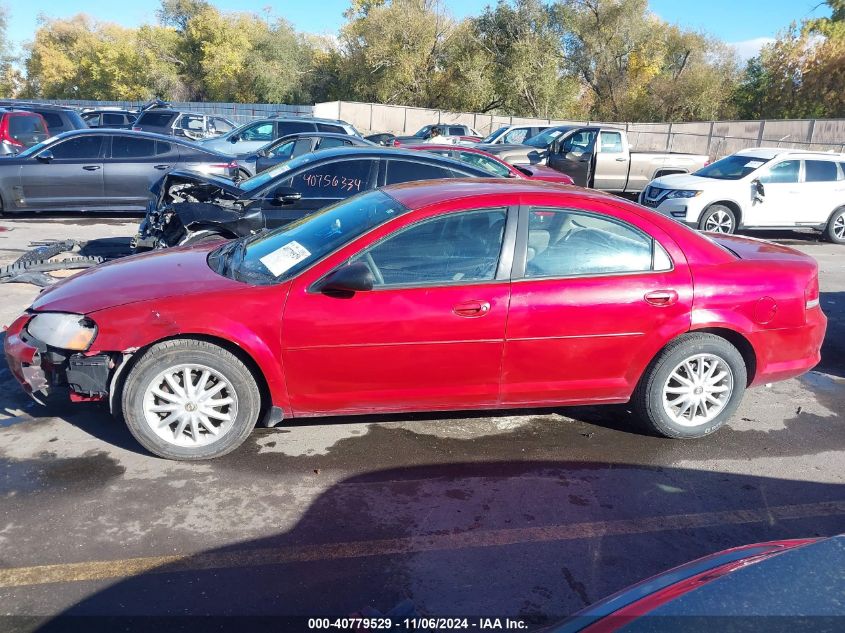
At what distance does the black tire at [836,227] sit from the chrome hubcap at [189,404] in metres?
12.6

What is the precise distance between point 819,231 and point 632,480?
11737mm

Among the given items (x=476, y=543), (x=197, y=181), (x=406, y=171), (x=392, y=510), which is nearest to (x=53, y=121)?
(x=197, y=181)

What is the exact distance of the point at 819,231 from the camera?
1356 cm

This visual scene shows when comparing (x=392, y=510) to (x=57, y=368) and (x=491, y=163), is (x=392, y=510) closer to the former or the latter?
(x=57, y=368)

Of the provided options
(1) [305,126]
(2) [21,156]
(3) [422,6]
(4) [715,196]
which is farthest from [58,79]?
(4) [715,196]

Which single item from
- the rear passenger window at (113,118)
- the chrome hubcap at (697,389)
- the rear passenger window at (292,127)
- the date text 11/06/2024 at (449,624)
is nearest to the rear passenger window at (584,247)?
the chrome hubcap at (697,389)

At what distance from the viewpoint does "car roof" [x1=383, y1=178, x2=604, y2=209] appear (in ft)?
14.5

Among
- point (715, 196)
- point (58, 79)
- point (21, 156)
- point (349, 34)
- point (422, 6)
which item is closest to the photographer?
point (21, 156)

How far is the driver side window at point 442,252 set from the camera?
13.6 feet

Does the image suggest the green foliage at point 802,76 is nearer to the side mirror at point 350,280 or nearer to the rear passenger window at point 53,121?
the rear passenger window at point 53,121

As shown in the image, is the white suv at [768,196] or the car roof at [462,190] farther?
the white suv at [768,196]

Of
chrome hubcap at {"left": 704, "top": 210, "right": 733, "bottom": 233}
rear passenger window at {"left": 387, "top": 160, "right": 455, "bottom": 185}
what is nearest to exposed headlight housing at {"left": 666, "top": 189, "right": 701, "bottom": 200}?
chrome hubcap at {"left": 704, "top": 210, "right": 733, "bottom": 233}

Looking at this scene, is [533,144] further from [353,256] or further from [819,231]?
[353,256]

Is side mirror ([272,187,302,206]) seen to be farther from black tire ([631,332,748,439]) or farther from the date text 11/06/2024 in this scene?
the date text 11/06/2024
